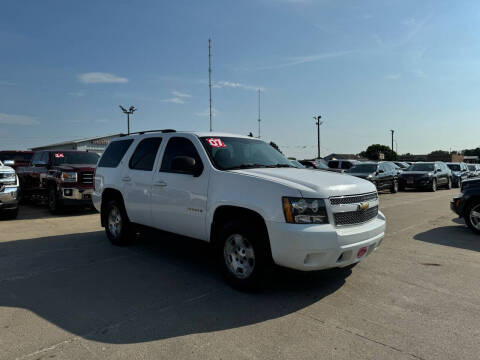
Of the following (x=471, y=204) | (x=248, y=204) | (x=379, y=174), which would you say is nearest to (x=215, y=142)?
(x=248, y=204)

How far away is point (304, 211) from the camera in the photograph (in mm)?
3617

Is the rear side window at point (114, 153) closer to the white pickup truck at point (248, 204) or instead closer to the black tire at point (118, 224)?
the white pickup truck at point (248, 204)

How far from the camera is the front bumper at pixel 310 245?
3.52m

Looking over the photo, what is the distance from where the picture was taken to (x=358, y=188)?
161 inches

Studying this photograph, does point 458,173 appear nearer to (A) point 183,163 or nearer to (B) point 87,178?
(B) point 87,178

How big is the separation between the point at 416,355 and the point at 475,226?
6.09 metres

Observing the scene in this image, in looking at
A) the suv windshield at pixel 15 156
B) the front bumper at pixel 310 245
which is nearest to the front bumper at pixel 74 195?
the suv windshield at pixel 15 156

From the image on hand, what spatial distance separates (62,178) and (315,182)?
8524mm

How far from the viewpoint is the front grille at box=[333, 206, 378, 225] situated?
12.4 feet

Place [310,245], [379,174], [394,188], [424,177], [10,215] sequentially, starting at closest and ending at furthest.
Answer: [310,245], [10,215], [379,174], [394,188], [424,177]

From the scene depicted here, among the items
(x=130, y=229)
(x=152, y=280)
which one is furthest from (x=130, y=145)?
(x=152, y=280)

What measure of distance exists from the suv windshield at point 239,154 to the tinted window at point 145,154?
107cm

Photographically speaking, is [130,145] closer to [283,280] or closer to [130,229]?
[130,229]

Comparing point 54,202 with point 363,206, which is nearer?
point 363,206
